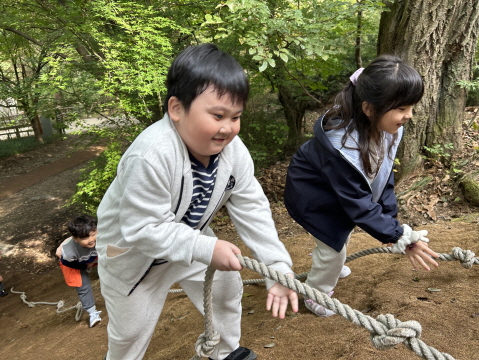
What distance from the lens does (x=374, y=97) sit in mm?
2072

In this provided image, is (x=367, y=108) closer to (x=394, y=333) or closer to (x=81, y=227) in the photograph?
(x=394, y=333)

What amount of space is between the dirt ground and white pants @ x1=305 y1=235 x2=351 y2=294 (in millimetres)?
245

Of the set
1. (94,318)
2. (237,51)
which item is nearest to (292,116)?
(237,51)

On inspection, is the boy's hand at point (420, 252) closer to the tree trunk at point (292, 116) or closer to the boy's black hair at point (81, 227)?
the boy's black hair at point (81, 227)

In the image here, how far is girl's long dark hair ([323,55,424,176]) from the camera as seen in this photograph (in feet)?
6.61

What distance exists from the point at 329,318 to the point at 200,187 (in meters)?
1.51

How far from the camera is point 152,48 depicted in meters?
4.40

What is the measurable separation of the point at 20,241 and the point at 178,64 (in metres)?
7.73

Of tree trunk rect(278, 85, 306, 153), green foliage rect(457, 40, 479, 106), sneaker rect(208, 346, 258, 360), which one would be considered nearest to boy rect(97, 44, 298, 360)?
sneaker rect(208, 346, 258, 360)

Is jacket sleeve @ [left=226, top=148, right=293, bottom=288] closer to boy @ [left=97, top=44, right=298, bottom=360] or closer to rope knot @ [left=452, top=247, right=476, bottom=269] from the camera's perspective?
boy @ [left=97, top=44, right=298, bottom=360]

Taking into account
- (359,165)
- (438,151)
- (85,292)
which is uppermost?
(359,165)

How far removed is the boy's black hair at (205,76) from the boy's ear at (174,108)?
0.8 inches

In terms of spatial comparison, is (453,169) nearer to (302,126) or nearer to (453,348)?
(453,348)

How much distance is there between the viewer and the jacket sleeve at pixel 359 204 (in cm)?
211
